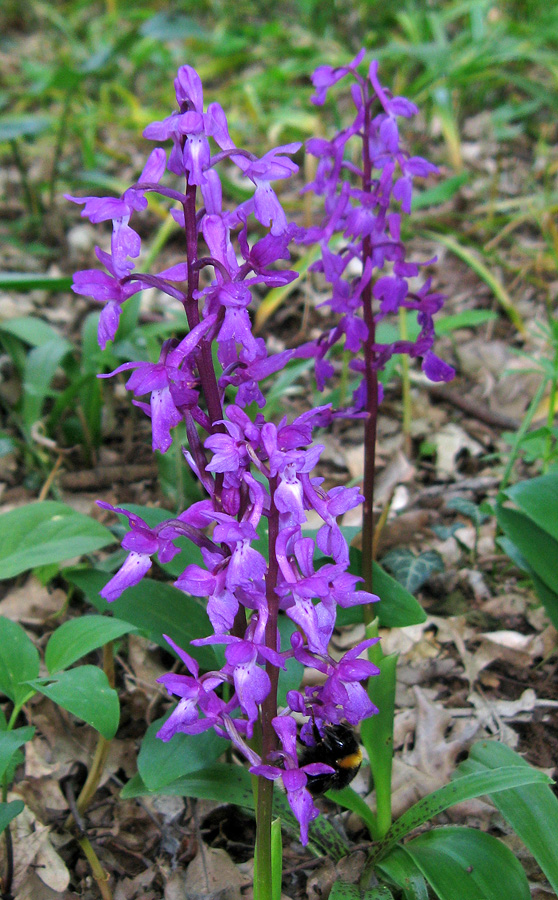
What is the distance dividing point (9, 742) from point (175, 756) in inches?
14.4

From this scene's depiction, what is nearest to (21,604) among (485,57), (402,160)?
(402,160)

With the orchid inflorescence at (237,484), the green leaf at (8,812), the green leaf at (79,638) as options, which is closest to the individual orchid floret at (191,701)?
the orchid inflorescence at (237,484)

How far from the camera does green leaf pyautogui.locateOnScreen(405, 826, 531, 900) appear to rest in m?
1.58

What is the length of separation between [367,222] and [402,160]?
22 centimetres

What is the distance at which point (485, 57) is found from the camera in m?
5.10

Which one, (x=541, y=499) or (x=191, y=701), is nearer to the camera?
(x=191, y=701)

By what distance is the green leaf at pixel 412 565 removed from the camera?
2.55m

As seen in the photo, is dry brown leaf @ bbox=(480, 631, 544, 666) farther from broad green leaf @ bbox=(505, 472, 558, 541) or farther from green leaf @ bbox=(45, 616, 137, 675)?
green leaf @ bbox=(45, 616, 137, 675)

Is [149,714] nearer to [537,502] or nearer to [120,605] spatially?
[120,605]

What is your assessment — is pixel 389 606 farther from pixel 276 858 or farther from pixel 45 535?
pixel 45 535

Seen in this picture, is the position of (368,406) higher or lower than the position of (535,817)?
higher

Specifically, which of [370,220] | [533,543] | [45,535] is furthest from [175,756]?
[370,220]

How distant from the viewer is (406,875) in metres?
1.71

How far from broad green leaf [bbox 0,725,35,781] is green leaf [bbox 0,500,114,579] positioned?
19.3 inches
